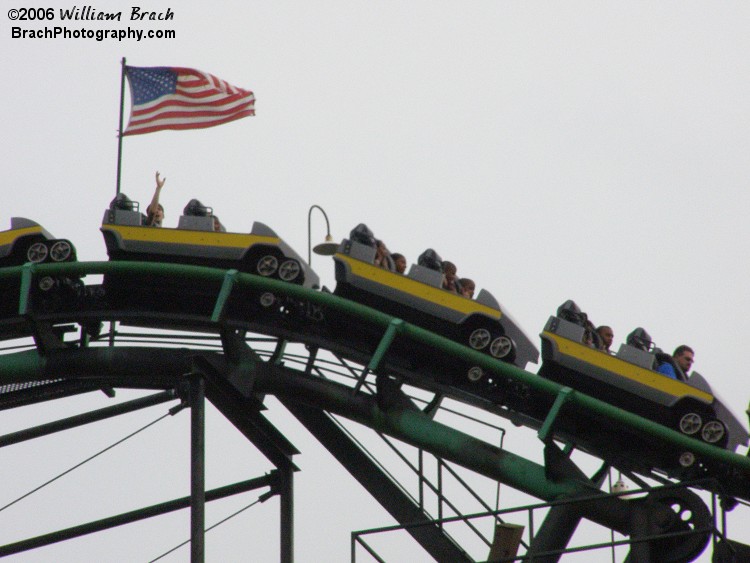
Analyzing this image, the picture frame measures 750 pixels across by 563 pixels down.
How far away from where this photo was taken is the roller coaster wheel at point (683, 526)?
54.5 ft

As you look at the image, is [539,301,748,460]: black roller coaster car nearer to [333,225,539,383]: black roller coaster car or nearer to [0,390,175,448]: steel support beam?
[333,225,539,383]: black roller coaster car

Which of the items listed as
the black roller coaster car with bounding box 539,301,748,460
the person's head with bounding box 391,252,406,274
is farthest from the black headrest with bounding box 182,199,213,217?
the black roller coaster car with bounding box 539,301,748,460

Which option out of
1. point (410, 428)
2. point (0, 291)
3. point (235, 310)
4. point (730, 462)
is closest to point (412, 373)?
point (410, 428)

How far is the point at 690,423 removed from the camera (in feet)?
58.5

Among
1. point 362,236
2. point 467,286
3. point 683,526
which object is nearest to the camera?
point 683,526

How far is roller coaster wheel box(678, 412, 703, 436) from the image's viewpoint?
58.4 ft

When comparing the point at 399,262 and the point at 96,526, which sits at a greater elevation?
the point at 399,262

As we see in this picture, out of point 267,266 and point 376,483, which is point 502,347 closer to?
point 376,483

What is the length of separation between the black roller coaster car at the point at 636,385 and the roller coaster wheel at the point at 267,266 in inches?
120

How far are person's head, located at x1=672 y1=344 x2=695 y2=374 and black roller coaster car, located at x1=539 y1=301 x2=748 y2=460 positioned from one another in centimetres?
104

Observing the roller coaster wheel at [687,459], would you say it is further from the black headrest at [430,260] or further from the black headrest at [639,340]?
the black headrest at [430,260]

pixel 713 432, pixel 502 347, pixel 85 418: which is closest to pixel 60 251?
pixel 85 418

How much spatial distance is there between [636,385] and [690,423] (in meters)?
0.69

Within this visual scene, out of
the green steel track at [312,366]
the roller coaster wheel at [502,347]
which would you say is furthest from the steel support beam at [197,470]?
the roller coaster wheel at [502,347]
